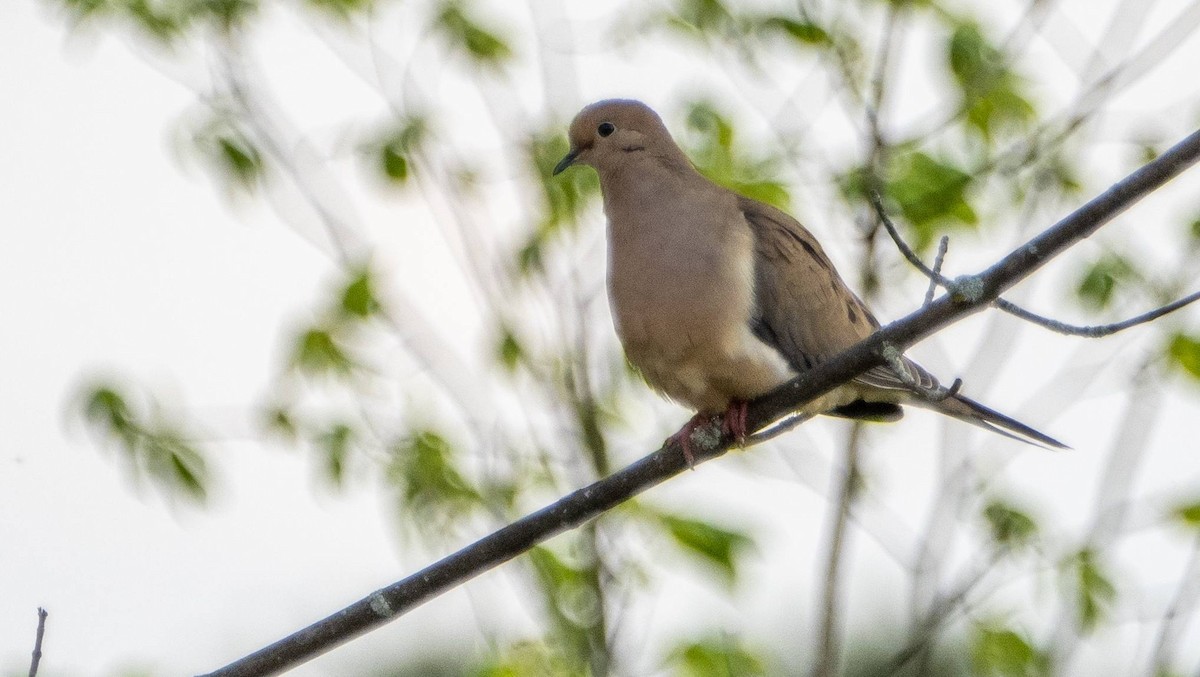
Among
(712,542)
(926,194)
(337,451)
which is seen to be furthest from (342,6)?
(712,542)

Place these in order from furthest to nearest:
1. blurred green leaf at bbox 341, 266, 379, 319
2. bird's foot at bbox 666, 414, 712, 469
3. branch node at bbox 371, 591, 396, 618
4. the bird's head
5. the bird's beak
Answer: blurred green leaf at bbox 341, 266, 379, 319 < the bird's beak < the bird's head < bird's foot at bbox 666, 414, 712, 469 < branch node at bbox 371, 591, 396, 618

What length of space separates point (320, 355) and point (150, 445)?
1.78 feet

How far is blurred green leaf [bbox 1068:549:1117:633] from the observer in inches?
155

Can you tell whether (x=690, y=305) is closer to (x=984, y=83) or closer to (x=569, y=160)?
(x=569, y=160)

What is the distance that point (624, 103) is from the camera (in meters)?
3.70

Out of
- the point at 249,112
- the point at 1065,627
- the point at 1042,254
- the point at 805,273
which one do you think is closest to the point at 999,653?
the point at 1065,627

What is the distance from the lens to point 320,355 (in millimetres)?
4273

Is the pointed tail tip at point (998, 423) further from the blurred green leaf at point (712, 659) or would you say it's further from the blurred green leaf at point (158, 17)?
the blurred green leaf at point (158, 17)

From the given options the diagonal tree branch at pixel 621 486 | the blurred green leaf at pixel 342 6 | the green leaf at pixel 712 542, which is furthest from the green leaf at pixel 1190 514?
the blurred green leaf at pixel 342 6

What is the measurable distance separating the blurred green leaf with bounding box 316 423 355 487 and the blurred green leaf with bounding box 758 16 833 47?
1.69m

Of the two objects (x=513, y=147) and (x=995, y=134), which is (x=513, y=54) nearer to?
(x=513, y=147)

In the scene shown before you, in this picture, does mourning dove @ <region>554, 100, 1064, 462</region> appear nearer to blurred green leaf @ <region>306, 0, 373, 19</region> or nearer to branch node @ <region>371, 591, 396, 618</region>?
branch node @ <region>371, 591, 396, 618</region>

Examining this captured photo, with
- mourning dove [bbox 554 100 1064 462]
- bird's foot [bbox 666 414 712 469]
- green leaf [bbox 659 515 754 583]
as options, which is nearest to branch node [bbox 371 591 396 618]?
bird's foot [bbox 666 414 712 469]

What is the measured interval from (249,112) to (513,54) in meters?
0.83
